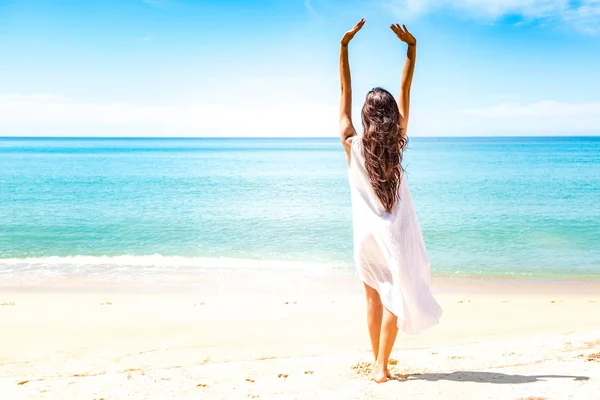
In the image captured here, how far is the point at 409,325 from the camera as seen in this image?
368 cm

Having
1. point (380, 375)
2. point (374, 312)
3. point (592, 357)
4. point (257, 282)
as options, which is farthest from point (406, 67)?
point (257, 282)

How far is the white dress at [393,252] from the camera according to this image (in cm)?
362

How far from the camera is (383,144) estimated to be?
3.54 metres

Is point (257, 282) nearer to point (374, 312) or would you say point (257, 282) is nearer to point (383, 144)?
point (374, 312)

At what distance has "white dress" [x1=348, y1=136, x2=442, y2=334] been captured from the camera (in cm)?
362

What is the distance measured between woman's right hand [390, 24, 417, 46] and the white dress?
0.86m

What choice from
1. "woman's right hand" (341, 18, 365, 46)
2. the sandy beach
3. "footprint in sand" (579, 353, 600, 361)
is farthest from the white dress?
"footprint in sand" (579, 353, 600, 361)

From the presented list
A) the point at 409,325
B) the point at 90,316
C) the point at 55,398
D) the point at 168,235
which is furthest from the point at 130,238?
the point at 409,325

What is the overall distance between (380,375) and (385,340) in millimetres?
279

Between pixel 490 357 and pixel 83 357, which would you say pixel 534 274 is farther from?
pixel 83 357

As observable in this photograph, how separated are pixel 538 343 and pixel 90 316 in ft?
18.9

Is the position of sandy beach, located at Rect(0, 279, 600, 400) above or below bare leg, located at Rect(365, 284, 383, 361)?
below

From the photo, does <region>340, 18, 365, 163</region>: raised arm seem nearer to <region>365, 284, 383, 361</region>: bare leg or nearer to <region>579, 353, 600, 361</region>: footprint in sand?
<region>365, 284, 383, 361</region>: bare leg

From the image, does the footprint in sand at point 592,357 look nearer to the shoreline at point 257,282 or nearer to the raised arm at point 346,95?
the raised arm at point 346,95
